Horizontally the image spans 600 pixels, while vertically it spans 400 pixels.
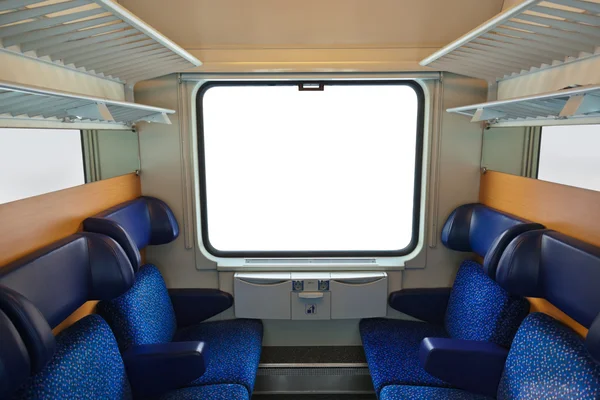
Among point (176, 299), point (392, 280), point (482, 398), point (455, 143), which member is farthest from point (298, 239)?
point (482, 398)

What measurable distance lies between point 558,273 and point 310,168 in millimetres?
1864

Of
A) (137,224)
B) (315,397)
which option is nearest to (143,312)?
(137,224)

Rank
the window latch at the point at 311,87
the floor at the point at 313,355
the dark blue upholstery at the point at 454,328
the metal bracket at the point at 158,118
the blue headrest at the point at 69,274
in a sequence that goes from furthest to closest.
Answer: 1. the floor at the point at 313,355
2. the window latch at the point at 311,87
3. the metal bracket at the point at 158,118
4. the dark blue upholstery at the point at 454,328
5. the blue headrest at the point at 69,274

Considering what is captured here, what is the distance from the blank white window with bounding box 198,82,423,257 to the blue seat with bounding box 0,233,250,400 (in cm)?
115

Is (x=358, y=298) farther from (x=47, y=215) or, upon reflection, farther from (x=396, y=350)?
(x=47, y=215)

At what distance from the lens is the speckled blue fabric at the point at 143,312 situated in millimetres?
2332

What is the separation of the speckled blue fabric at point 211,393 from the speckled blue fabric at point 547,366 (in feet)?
4.75

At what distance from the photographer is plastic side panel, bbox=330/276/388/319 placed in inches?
123

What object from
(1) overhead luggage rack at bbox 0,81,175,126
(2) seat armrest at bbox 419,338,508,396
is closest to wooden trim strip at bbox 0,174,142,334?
(1) overhead luggage rack at bbox 0,81,175,126

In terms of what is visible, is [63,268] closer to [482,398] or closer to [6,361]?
[6,361]

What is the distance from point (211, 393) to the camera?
7.70ft

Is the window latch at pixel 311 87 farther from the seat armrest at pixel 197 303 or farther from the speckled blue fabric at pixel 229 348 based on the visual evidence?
the speckled blue fabric at pixel 229 348

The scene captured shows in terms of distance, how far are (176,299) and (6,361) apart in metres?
1.95

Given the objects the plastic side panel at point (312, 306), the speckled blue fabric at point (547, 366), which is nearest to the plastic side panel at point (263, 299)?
the plastic side panel at point (312, 306)
